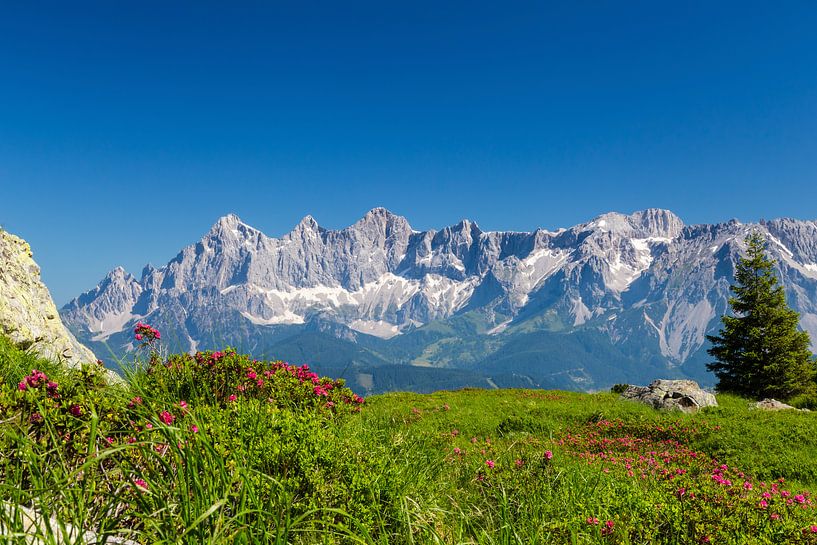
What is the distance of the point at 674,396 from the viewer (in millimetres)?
24141

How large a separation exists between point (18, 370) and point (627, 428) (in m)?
21.4

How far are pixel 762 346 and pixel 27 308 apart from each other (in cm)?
4721

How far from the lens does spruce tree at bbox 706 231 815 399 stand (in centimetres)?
3431

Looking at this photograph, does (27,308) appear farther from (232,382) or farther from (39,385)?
(39,385)

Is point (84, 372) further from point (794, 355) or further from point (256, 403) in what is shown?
point (794, 355)

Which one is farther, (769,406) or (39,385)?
(769,406)

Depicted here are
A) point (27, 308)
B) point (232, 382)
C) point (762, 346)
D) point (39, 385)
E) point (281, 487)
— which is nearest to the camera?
point (281, 487)

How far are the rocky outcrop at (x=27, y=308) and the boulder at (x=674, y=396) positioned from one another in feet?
86.0

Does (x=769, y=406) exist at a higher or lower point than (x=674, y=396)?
lower

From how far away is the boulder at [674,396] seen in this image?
75.9 ft

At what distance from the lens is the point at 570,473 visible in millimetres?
8047

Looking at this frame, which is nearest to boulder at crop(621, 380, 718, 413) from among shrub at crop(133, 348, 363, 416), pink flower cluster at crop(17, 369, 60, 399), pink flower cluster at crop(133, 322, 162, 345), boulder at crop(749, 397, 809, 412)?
boulder at crop(749, 397, 809, 412)

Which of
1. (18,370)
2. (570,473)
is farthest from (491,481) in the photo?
(18,370)

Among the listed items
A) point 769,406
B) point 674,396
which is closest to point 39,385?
point 674,396
